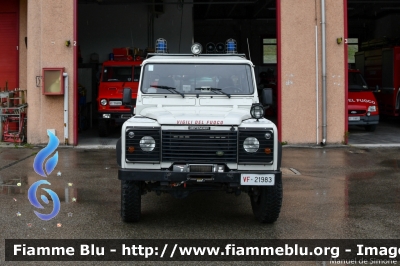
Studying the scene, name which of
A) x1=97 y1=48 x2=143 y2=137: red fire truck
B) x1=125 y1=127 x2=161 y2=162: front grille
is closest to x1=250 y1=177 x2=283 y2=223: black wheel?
x1=125 y1=127 x2=161 y2=162: front grille

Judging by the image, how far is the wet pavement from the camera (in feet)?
21.6

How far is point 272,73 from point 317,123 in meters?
15.0

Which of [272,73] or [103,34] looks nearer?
[103,34]

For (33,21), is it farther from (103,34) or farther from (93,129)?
(103,34)

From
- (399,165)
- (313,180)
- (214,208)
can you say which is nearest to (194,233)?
(214,208)

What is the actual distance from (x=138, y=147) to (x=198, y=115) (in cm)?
88

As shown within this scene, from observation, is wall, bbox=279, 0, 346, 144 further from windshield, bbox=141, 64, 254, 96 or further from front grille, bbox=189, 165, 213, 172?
front grille, bbox=189, 165, 213, 172

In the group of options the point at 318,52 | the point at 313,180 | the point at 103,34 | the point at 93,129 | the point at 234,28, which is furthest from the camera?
the point at 234,28

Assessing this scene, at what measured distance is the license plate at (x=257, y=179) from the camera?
6379mm

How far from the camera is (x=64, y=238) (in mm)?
6336

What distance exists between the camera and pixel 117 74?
690 inches

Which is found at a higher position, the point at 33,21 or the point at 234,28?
the point at 234,28

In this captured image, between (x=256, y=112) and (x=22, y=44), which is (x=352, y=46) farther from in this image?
(x=256, y=112)

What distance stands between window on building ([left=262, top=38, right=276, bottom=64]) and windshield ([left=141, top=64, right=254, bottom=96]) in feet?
79.7
